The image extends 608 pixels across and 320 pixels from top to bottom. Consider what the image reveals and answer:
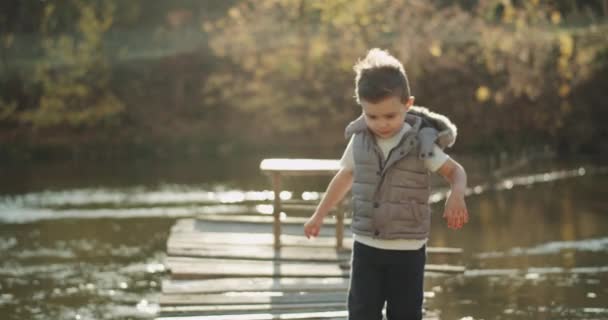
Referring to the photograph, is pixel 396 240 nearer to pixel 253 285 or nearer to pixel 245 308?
pixel 245 308

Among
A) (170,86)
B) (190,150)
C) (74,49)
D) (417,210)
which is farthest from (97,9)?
(417,210)

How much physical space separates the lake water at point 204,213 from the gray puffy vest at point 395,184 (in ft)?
8.03

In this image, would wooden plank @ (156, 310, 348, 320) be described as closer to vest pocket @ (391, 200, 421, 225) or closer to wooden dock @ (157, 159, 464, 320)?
wooden dock @ (157, 159, 464, 320)

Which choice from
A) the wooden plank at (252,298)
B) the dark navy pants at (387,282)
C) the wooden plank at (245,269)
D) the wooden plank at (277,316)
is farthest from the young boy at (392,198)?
the wooden plank at (245,269)

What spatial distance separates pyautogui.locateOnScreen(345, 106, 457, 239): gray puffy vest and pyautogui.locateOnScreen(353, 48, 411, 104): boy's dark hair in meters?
0.23

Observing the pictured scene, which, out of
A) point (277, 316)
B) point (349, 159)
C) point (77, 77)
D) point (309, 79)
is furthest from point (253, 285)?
point (77, 77)

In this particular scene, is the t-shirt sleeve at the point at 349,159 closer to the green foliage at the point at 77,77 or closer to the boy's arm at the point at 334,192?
the boy's arm at the point at 334,192

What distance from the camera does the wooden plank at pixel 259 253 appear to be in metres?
8.41

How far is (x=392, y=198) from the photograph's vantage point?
16.0ft

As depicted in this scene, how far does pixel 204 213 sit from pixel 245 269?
5601mm

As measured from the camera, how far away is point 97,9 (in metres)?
25.5

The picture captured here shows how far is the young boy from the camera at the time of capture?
15.9 feet

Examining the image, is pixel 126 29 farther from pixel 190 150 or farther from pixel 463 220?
pixel 463 220

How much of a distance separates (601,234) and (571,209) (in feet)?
6.94
